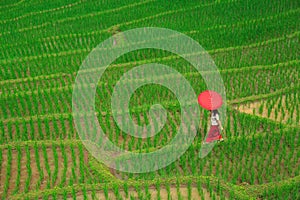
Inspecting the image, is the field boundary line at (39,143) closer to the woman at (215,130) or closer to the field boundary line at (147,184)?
the field boundary line at (147,184)

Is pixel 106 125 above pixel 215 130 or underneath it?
above

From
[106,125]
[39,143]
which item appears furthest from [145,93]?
[39,143]

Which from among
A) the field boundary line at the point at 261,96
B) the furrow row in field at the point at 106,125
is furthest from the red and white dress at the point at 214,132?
the field boundary line at the point at 261,96

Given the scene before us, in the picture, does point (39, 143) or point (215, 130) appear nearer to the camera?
point (215, 130)

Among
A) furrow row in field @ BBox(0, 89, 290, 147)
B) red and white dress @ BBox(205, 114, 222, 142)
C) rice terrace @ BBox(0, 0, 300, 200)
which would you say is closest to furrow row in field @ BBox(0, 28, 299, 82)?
rice terrace @ BBox(0, 0, 300, 200)

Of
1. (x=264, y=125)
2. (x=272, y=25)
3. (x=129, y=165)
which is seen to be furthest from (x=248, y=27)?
(x=129, y=165)

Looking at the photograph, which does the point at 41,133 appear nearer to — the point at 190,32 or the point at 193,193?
the point at 193,193

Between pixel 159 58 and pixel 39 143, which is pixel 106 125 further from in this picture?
pixel 159 58
